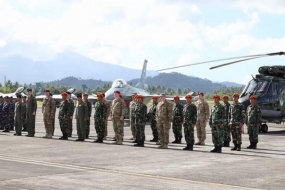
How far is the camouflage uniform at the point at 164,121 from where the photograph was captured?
640 inches

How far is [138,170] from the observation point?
38.2ft

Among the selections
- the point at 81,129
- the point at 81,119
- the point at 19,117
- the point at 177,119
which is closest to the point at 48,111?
the point at 81,119

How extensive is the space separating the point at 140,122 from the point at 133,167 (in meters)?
4.81

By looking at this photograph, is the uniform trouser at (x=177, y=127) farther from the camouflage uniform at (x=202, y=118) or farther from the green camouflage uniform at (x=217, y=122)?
the green camouflage uniform at (x=217, y=122)

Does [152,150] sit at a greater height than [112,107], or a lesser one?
lesser

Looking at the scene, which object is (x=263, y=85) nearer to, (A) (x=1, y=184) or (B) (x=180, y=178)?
(B) (x=180, y=178)

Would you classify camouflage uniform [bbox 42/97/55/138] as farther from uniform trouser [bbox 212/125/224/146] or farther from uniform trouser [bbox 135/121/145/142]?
uniform trouser [bbox 212/125/224/146]

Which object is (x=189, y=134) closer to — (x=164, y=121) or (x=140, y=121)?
(x=164, y=121)

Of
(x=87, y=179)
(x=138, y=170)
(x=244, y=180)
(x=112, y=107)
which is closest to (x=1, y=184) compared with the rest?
(x=87, y=179)

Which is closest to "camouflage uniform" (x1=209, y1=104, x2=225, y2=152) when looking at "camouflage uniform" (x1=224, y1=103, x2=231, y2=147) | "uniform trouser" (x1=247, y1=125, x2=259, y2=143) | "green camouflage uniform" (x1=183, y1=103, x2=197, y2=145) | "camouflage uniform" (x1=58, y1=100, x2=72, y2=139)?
"camouflage uniform" (x1=224, y1=103, x2=231, y2=147)

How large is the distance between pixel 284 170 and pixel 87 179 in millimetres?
4232

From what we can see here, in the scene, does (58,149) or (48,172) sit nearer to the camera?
(48,172)

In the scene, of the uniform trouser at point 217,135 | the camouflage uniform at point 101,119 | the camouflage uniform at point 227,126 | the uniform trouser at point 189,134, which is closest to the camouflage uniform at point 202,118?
the camouflage uniform at point 227,126

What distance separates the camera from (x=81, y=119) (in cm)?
1864
